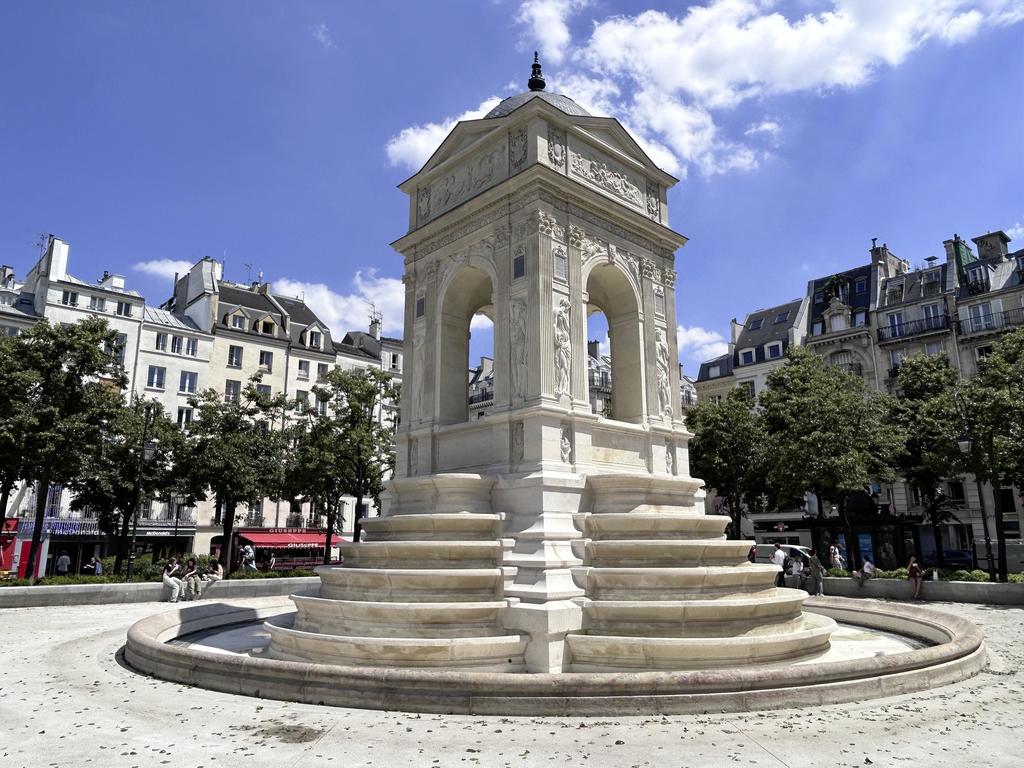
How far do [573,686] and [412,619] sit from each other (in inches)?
122

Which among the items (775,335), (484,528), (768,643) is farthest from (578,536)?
(775,335)

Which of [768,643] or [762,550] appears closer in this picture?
[768,643]

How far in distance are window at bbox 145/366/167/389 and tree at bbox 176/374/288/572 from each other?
16.6m

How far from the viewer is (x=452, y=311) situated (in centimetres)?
1667

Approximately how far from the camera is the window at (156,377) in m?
50.0

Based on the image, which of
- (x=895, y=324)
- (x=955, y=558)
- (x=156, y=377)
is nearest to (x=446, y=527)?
(x=955, y=558)

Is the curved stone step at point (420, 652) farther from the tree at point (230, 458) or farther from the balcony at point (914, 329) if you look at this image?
the balcony at point (914, 329)

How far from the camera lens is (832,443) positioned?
3122 cm

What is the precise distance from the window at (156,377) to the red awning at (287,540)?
1264 centimetres

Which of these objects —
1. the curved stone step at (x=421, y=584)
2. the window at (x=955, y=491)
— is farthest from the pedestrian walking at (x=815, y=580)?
the window at (x=955, y=491)

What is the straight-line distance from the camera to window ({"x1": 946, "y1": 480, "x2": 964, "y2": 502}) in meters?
48.7

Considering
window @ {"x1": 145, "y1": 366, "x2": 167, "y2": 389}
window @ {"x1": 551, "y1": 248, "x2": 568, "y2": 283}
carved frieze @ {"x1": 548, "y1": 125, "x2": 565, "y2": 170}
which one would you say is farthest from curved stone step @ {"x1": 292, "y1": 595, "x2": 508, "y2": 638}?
window @ {"x1": 145, "y1": 366, "x2": 167, "y2": 389}

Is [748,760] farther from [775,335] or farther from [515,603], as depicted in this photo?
[775,335]

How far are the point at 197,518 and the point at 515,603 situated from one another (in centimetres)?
4445
